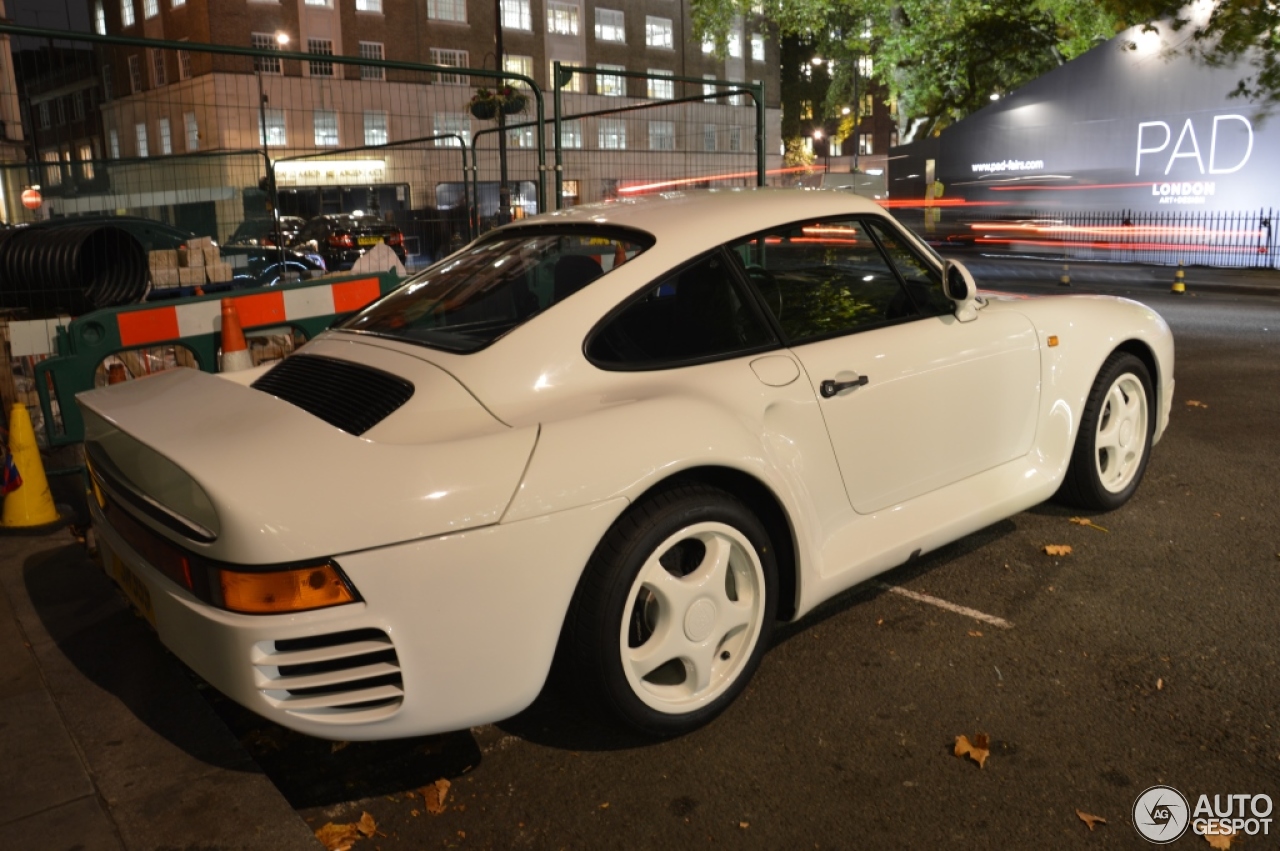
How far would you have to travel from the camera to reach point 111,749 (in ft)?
10.1

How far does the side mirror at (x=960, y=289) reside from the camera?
4.03 metres

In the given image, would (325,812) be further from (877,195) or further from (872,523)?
(877,195)

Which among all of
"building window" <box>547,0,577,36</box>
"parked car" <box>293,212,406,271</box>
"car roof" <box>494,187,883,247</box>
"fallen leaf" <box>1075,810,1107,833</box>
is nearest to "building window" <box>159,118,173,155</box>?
"building window" <box>547,0,577,36</box>

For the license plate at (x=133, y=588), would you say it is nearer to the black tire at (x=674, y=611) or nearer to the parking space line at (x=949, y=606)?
the black tire at (x=674, y=611)

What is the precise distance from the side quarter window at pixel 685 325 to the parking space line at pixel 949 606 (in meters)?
1.32

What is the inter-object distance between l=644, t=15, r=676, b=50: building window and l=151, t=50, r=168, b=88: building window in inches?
806

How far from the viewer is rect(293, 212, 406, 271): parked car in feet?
60.4

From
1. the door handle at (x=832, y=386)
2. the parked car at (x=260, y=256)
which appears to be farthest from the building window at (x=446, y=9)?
the door handle at (x=832, y=386)

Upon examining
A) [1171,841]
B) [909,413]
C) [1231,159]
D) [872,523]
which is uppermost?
→ [1231,159]

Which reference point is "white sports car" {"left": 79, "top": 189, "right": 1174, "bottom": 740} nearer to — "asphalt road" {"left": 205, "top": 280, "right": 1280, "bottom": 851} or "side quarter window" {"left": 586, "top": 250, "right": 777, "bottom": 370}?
"side quarter window" {"left": 586, "top": 250, "right": 777, "bottom": 370}

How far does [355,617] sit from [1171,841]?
209 cm

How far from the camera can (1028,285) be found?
17.7m

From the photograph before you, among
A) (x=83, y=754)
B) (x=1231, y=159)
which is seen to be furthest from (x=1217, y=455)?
(x=1231, y=159)

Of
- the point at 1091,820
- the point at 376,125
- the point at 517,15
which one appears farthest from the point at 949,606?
the point at 517,15
